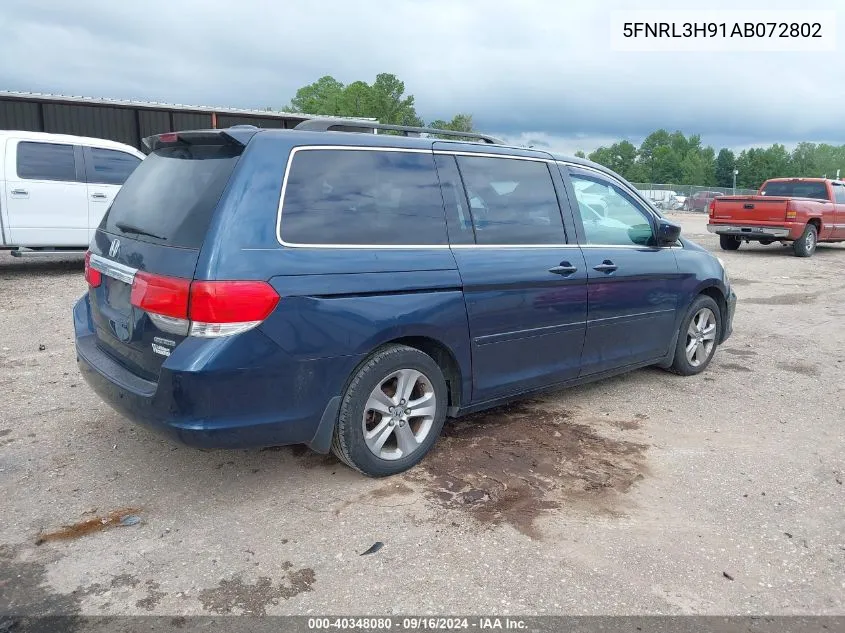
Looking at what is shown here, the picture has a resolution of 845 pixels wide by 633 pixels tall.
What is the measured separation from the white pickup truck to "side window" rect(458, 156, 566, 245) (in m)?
7.74

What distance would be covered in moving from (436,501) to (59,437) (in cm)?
236

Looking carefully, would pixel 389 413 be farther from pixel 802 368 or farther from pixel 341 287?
pixel 802 368

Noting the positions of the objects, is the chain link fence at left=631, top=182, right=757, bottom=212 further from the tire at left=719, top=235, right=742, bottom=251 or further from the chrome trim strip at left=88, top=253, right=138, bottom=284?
the chrome trim strip at left=88, top=253, right=138, bottom=284

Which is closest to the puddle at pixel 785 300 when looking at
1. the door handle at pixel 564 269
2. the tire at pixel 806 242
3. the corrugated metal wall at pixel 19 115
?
the tire at pixel 806 242

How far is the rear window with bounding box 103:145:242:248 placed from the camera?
10.3 feet

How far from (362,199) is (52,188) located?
7.90 m

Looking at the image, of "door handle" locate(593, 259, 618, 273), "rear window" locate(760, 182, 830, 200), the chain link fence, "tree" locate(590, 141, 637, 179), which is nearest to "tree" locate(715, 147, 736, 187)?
"tree" locate(590, 141, 637, 179)

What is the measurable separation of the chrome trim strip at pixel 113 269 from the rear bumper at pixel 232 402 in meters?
0.45

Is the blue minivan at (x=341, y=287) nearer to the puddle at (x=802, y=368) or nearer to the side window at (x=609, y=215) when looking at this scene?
the side window at (x=609, y=215)

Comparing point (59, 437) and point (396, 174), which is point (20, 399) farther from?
point (396, 174)

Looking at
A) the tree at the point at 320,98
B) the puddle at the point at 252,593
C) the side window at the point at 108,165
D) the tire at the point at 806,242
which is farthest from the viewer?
the tree at the point at 320,98

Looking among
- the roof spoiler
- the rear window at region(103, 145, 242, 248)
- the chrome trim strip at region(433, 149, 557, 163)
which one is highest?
the roof spoiler

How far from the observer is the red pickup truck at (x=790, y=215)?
49.4 feet

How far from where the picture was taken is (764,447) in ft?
13.8
